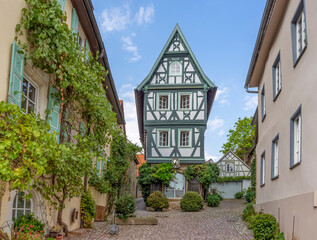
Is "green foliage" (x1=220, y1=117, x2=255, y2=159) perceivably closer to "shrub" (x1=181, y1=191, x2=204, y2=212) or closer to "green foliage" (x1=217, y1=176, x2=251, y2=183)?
"green foliage" (x1=217, y1=176, x2=251, y2=183)

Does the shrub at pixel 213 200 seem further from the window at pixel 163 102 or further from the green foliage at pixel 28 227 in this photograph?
the green foliage at pixel 28 227

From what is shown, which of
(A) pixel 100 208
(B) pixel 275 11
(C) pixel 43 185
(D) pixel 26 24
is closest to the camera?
(D) pixel 26 24

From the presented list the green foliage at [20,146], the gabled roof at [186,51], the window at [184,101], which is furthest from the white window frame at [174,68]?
the green foliage at [20,146]

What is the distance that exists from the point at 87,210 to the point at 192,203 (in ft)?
29.8

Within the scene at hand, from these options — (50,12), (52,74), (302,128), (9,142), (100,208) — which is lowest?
(100,208)

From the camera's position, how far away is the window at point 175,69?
2408 cm

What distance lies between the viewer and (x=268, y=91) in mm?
Answer: 12109

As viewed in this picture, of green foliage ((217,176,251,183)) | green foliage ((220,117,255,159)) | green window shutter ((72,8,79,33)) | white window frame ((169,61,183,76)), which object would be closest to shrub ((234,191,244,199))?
green foliage ((217,176,251,183))

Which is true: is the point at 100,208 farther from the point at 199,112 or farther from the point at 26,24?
the point at 199,112

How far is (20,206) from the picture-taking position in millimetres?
7652

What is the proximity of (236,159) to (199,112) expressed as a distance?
35.1 ft

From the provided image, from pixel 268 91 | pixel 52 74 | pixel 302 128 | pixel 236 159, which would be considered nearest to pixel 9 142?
pixel 52 74

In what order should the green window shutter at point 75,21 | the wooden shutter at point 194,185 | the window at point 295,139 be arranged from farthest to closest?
1. the wooden shutter at point 194,185
2. the green window shutter at point 75,21
3. the window at point 295,139

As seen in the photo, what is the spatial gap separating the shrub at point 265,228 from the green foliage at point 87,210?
16.7ft
